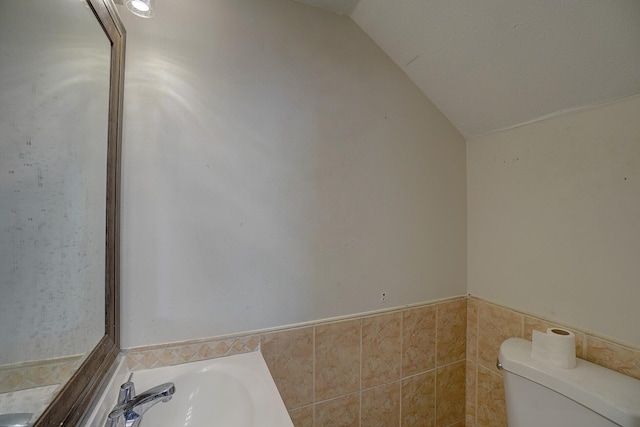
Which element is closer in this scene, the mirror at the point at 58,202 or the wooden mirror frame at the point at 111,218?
the mirror at the point at 58,202

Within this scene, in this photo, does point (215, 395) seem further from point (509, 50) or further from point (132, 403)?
point (509, 50)

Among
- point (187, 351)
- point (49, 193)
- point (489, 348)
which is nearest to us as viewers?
point (49, 193)

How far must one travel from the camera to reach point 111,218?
0.78 metres

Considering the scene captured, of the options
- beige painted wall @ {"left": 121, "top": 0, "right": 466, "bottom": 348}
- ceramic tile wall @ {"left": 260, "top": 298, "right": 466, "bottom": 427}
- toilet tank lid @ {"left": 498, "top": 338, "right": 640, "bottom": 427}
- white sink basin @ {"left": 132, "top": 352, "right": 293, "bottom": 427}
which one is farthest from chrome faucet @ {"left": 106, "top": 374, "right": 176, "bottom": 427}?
toilet tank lid @ {"left": 498, "top": 338, "right": 640, "bottom": 427}

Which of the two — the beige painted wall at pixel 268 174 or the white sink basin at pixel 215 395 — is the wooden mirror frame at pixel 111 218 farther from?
the white sink basin at pixel 215 395

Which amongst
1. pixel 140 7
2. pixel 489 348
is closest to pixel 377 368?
pixel 489 348

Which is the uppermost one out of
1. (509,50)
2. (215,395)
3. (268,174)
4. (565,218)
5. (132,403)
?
(509,50)

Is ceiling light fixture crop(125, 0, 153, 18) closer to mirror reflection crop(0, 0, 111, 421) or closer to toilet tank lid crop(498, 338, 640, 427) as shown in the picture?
mirror reflection crop(0, 0, 111, 421)

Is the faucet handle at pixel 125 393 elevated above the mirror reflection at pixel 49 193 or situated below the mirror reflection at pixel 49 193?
below

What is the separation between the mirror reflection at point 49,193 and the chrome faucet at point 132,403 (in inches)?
5.2

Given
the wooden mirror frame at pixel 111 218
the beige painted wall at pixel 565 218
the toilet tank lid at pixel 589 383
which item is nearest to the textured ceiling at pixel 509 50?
the beige painted wall at pixel 565 218

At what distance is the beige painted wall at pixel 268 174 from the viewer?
872mm

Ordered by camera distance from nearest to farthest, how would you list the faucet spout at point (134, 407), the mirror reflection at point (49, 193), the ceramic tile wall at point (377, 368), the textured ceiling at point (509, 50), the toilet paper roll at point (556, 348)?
the mirror reflection at point (49, 193), the faucet spout at point (134, 407), the textured ceiling at point (509, 50), the toilet paper roll at point (556, 348), the ceramic tile wall at point (377, 368)

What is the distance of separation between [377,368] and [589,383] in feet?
2.32
